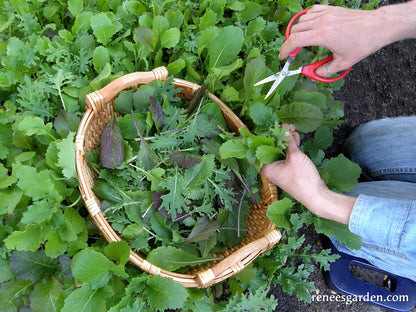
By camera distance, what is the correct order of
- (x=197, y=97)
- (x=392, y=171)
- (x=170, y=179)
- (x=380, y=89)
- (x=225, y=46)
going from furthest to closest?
(x=380, y=89) < (x=392, y=171) < (x=225, y=46) < (x=197, y=97) < (x=170, y=179)

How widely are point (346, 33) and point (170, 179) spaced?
1.90 ft

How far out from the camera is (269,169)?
941 millimetres

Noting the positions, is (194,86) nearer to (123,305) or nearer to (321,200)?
(321,200)

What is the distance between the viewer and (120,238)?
35.6 inches

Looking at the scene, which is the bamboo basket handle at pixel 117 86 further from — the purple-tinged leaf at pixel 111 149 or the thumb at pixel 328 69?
the thumb at pixel 328 69

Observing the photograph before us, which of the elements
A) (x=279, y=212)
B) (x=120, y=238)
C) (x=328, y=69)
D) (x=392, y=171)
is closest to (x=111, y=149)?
(x=120, y=238)

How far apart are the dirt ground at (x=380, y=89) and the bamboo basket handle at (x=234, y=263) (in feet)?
2.56

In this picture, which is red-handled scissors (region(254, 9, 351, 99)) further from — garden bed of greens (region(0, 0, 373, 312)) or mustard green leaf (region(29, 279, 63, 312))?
mustard green leaf (region(29, 279, 63, 312))

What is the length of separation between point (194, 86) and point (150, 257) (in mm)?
527

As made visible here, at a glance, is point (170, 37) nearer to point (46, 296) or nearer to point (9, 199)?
point (9, 199)

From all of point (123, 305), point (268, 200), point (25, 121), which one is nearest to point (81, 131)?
point (25, 121)

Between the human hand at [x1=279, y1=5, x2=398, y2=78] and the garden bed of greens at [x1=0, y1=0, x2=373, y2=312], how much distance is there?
0.66 feet

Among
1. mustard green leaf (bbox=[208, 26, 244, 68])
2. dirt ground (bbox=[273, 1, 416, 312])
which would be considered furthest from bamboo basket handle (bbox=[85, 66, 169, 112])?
dirt ground (bbox=[273, 1, 416, 312])

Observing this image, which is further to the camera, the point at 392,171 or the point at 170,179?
the point at 392,171
